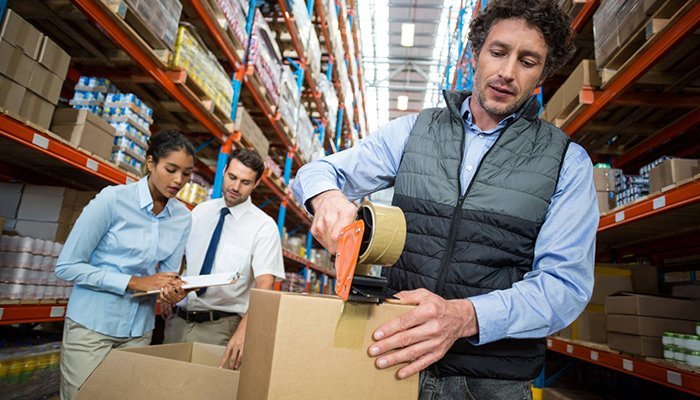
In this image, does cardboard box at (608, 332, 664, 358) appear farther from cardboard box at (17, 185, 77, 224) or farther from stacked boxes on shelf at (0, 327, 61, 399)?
cardboard box at (17, 185, 77, 224)

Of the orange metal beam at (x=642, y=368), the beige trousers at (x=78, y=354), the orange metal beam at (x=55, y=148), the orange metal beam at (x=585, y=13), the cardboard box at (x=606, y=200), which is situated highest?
the orange metal beam at (x=585, y=13)

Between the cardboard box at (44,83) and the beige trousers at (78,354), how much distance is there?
1.26m

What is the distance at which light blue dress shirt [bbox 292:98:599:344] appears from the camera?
99 centimetres

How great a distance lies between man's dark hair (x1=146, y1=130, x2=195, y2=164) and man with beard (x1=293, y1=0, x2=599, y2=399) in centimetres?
150

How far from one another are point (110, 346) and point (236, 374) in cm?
136

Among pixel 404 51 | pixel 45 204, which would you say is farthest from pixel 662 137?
pixel 404 51

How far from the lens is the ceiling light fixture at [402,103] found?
53.5 feet

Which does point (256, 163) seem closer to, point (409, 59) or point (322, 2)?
point (322, 2)

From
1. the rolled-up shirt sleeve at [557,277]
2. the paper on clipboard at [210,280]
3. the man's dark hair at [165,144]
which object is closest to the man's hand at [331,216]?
the rolled-up shirt sleeve at [557,277]

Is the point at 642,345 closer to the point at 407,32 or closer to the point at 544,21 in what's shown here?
the point at 544,21

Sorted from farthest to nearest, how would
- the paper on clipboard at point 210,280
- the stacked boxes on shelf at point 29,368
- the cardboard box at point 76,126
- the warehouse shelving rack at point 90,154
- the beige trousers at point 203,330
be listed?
the beige trousers at point 203,330 < the cardboard box at point 76,126 < the stacked boxes on shelf at point 29,368 < the warehouse shelving rack at point 90,154 < the paper on clipboard at point 210,280

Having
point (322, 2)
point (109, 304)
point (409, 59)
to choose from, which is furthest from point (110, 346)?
point (409, 59)

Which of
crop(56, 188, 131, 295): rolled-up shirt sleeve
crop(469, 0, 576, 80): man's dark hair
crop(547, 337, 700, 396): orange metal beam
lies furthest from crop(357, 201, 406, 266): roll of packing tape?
crop(547, 337, 700, 396): orange metal beam

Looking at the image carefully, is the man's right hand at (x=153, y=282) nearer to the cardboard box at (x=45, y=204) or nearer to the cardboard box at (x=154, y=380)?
the cardboard box at (x=154, y=380)
